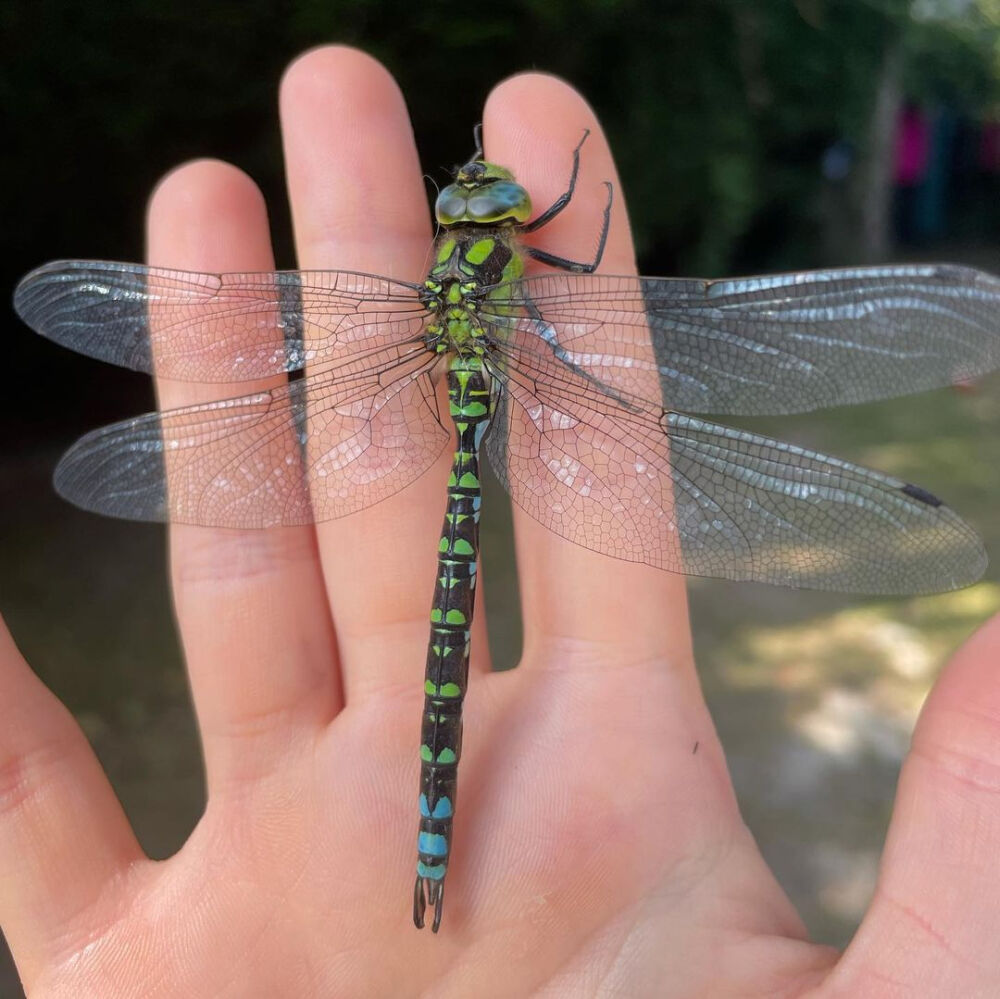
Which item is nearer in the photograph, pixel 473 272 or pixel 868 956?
pixel 868 956

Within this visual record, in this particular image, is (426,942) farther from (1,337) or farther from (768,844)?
(1,337)

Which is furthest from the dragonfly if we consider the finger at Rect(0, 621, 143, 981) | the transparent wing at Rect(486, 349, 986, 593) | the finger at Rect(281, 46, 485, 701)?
the finger at Rect(0, 621, 143, 981)

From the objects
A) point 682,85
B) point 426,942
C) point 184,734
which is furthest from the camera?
point 682,85

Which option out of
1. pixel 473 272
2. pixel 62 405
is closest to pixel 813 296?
pixel 473 272

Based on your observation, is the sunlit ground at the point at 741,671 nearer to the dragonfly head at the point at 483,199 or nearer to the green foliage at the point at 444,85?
the green foliage at the point at 444,85

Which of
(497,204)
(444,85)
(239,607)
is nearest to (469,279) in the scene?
(497,204)

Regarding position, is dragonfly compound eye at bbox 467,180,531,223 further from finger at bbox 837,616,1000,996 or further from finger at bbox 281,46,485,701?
finger at bbox 837,616,1000,996

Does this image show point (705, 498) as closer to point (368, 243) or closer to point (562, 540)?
point (562, 540)
